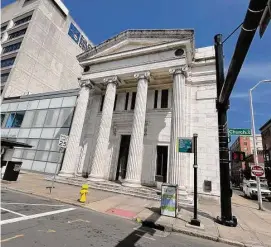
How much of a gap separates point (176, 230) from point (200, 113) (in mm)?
11646

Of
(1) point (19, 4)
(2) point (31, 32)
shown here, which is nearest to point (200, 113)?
(2) point (31, 32)

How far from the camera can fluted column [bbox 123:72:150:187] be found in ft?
43.8

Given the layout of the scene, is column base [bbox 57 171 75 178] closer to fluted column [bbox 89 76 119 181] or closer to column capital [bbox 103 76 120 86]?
fluted column [bbox 89 76 119 181]

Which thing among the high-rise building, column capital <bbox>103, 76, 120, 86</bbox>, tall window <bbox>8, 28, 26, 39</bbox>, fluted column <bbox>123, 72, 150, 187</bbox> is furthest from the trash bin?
tall window <bbox>8, 28, 26, 39</bbox>

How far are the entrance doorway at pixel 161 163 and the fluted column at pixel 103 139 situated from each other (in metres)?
4.77

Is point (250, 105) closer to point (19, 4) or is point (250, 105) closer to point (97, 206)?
point (97, 206)

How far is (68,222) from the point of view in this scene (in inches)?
229

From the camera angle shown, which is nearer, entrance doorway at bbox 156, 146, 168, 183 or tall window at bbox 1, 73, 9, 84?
entrance doorway at bbox 156, 146, 168, 183

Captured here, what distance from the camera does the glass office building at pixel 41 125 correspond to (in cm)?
2038

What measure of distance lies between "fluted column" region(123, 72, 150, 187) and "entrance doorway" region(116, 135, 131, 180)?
13.5ft

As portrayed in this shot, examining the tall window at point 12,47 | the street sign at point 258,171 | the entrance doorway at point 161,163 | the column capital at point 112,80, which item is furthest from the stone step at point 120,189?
the tall window at point 12,47

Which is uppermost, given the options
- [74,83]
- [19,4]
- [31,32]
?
[19,4]

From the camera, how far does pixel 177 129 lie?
1320cm

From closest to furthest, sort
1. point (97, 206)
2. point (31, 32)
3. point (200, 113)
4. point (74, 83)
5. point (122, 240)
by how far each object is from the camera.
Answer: point (122, 240), point (97, 206), point (200, 113), point (31, 32), point (74, 83)
